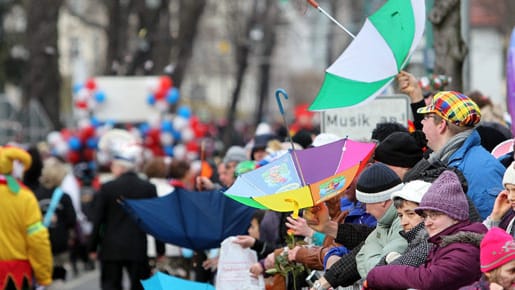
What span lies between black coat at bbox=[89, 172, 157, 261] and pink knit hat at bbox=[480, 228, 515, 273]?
7.99m

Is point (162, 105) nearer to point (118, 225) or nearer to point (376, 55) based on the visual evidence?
point (118, 225)

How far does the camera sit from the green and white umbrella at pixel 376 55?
9102 millimetres

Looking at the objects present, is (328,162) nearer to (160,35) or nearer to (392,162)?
(392,162)

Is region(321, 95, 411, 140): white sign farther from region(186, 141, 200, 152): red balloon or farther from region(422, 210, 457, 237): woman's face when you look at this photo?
region(186, 141, 200, 152): red balloon

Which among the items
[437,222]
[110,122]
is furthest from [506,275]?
[110,122]

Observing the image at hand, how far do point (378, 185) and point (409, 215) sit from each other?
0.54 meters

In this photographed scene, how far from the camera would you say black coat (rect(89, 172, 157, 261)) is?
45.3 feet

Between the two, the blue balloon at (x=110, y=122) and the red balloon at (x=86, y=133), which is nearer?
the red balloon at (x=86, y=133)

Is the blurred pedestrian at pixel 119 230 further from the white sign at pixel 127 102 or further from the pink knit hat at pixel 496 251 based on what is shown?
the white sign at pixel 127 102

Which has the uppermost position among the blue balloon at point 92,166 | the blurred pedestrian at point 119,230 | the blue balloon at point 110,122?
the blurred pedestrian at point 119,230

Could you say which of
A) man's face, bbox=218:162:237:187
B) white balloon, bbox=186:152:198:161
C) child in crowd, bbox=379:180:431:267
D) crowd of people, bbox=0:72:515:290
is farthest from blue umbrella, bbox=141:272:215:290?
white balloon, bbox=186:152:198:161

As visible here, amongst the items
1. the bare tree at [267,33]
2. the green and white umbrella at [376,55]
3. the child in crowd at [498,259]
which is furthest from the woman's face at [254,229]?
the bare tree at [267,33]

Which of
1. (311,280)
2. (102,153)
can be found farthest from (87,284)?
(311,280)

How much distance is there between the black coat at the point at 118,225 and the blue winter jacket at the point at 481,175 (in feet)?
20.6
